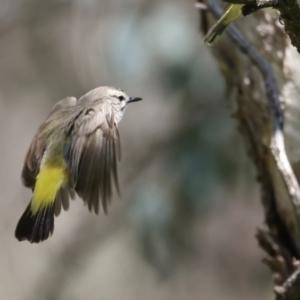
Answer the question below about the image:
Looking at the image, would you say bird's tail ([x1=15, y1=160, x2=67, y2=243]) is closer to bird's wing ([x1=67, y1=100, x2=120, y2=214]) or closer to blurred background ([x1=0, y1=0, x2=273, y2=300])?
bird's wing ([x1=67, y1=100, x2=120, y2=214])

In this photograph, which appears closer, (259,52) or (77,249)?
(259,52)

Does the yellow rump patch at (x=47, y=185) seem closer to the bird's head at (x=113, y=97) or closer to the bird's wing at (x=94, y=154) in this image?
the bird's wing at (x=94, y=154)

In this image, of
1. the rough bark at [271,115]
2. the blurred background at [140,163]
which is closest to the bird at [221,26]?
the rough bark at [271,115]

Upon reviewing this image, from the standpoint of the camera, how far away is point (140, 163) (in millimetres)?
3840

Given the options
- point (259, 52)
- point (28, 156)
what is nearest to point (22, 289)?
point (28, 156)

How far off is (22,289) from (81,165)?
269 centimetres

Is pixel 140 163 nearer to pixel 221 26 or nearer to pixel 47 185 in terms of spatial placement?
pixel 47 185

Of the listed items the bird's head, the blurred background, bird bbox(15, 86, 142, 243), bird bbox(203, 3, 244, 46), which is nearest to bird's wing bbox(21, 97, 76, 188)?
bird bbox(15, 86, 142, 243)

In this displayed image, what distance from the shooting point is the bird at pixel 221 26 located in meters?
1.72

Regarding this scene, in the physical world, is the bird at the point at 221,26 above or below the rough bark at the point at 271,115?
above

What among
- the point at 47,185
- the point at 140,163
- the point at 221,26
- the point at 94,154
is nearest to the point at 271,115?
the point at 221,26

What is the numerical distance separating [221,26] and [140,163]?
211 centimetres

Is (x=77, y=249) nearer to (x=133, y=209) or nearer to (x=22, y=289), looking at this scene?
(x=133, y=209)

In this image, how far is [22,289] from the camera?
4.34 metres
